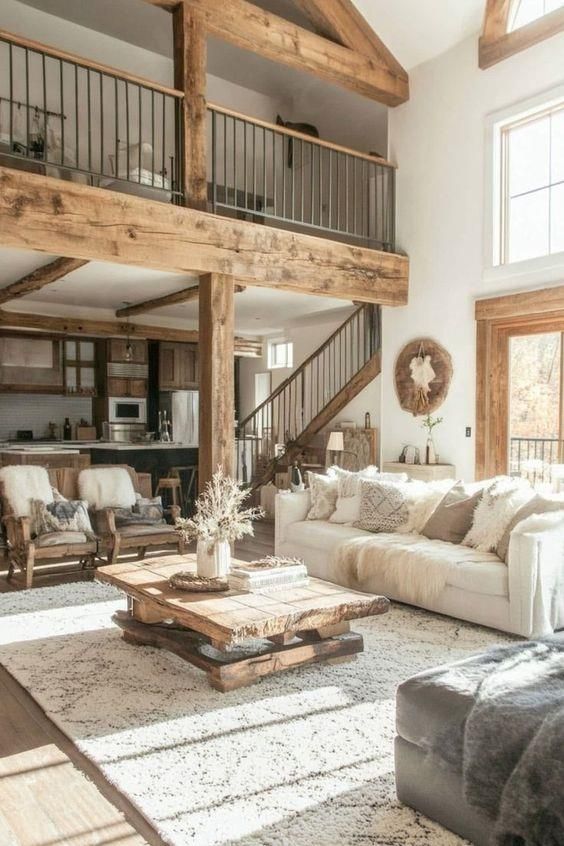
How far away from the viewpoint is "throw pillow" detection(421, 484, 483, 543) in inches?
195

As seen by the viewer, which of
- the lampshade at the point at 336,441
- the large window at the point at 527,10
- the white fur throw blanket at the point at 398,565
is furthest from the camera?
the lampshade at the point at 336,441

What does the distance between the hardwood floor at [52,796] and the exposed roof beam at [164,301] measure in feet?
16.4

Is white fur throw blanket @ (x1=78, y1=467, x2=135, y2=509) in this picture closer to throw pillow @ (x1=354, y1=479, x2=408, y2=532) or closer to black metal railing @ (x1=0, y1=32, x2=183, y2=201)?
throw pillow @ (x1=354, y1=479, x2=408, y2=532)

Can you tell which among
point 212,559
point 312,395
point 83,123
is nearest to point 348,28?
point 83,123

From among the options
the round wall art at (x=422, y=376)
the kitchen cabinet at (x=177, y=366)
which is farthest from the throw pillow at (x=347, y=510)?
the kitchen cabinet at (x=177, y=366)

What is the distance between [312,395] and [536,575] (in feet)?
20.9

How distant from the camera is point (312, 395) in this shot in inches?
401

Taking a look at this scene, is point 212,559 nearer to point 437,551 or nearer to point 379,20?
point 437,551

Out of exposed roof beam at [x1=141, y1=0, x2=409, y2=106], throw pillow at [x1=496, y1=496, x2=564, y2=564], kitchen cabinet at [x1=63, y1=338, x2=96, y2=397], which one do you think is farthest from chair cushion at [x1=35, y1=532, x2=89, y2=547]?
kitchen cabinet at [x1=63, y1=338, x2=96, y2=397]

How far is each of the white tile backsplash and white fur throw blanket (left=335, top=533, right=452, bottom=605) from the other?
→ 7196mm

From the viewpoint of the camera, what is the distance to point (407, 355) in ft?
24.8

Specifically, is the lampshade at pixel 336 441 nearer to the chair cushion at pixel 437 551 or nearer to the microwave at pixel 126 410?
the chair cushion at pixel 437 551

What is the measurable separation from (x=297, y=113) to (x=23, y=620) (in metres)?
8.04

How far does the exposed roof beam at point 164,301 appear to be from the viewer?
25.4ft
